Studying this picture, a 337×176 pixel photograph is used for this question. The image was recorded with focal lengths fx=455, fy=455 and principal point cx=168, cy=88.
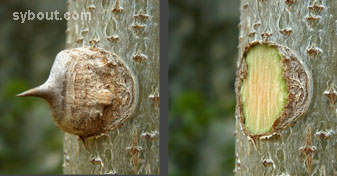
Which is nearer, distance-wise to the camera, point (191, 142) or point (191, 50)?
point (191, 142)

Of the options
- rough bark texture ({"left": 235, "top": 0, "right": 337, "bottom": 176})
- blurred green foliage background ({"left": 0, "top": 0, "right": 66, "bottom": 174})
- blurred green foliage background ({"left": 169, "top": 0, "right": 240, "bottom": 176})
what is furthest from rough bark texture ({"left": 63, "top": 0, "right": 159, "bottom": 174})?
blurred green foliage background ({"left": 169, "top": 0, "right": 240, "bottom": 176})

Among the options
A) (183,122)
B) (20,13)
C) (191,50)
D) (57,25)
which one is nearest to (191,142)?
(183,122)

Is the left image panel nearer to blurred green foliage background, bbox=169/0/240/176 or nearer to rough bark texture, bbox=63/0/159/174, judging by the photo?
rough bark texture, bbox=63/0/159/174

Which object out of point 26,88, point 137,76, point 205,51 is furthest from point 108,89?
point 205,51

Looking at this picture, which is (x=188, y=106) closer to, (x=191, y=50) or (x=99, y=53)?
Answer: (x=191, y=50)

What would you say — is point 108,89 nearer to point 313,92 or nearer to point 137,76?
point 137,76
